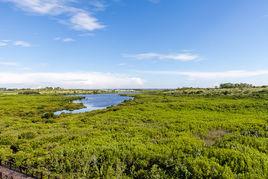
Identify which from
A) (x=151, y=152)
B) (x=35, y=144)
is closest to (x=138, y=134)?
(x=151, y=152)

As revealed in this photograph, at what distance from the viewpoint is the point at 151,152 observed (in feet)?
80.4

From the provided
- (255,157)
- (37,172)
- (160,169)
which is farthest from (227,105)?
(37,172)

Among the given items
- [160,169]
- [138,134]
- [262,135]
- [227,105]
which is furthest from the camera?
[227,105]

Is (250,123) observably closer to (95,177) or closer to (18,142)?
(95,177)

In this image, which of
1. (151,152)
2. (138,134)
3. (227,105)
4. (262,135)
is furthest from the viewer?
(227,105)

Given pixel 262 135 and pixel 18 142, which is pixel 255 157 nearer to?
pixel 262 135

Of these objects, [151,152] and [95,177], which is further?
[151,152]

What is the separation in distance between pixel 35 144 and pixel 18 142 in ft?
10.1

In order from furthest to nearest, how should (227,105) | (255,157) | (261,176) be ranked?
(227,105), (255,157), (261,176)

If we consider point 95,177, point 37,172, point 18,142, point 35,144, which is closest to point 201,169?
point 95,177

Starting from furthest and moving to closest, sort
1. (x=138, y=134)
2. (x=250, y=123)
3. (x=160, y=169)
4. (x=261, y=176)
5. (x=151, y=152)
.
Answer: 1. (x=250, y=123)
2. (x=138, y=134)
3. (x=151, y=152)
4. (x=160, y=169)
5. (x=261, y=176)

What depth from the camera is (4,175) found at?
65.3 feet

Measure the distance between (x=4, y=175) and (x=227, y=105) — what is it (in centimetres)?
5279

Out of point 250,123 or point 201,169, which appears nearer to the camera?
point 201,169
